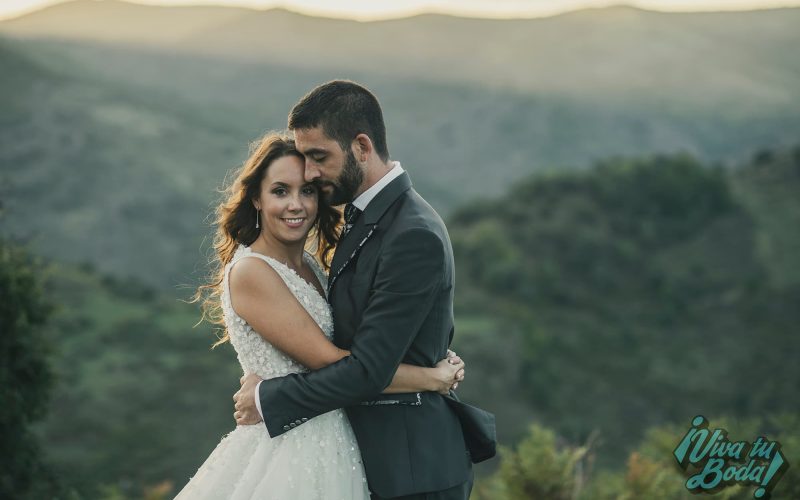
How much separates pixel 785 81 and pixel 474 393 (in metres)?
73.8

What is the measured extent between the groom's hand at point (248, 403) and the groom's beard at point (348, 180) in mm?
865

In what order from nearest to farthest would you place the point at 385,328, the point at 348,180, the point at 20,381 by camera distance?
the point at 385,328 < the point at 348,180 < the point at 20,381

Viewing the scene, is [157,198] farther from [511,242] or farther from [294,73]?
[294,73]

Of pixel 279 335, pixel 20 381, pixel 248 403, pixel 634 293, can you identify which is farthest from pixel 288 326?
pixel 634 293

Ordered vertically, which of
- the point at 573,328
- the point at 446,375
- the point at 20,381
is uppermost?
the point at 446,375

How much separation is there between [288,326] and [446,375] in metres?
0.70

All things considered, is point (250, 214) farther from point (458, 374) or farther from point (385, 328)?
point (458, 374)

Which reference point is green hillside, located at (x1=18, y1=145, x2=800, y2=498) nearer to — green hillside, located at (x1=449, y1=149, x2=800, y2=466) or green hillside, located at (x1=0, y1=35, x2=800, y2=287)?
green hillside, located at (x1=449, y1=149, x2=800, y2=466)

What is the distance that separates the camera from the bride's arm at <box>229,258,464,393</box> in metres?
3.59

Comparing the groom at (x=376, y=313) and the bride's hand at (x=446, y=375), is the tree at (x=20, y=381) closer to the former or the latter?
the groom at (x=376, y=313)

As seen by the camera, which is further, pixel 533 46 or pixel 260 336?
pixel 533 46

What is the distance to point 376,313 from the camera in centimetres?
341

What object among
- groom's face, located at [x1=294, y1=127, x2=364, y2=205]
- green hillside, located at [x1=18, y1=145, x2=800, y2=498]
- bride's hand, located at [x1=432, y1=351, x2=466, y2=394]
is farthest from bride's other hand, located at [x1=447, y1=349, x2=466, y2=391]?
green hillside, located at [x1=18, y1=145, x2=800, y2=498]

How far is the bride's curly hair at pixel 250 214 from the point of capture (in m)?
3.95
